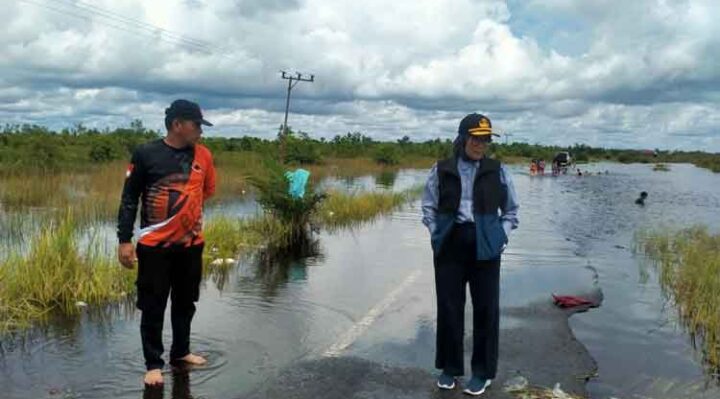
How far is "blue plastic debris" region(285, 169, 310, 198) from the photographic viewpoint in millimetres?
13812

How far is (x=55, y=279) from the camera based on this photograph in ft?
24.5

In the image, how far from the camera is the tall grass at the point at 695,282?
7620mm

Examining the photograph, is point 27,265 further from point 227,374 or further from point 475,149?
point 475,149

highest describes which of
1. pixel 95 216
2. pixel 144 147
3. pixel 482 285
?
pixel 144 147

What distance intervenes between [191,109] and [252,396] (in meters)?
2.09

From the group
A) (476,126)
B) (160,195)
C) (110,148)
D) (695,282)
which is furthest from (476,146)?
(110,148)

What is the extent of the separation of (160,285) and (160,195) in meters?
0.68

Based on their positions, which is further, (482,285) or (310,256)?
(310,256)

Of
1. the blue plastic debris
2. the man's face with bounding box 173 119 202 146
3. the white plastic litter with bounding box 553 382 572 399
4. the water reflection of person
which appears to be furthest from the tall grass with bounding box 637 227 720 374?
the blue plastic debris

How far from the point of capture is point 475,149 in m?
5.04

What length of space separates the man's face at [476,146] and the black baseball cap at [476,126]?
0.03m

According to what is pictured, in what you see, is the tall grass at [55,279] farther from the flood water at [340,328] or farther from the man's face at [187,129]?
the man's face at [187,129]

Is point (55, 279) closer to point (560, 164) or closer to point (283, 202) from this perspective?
point (283, 202)

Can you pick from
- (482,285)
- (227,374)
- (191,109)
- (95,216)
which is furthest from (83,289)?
(95,216)
